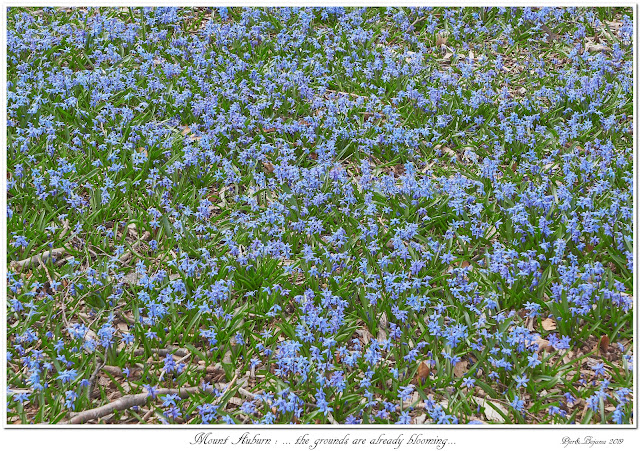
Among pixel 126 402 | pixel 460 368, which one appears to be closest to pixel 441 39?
pixel 460 368

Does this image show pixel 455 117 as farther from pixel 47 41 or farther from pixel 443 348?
pixel 47 41

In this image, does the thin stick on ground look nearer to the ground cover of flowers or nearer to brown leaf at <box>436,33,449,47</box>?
the ground cover of flowers

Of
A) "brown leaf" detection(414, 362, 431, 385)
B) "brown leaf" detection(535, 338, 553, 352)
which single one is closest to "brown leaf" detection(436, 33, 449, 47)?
"brown leaf" detection(535, 338, 553, 352)

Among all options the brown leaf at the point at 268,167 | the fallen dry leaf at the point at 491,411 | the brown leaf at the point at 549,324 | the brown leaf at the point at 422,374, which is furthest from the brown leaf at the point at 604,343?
the brown leaf at the point at 268,167

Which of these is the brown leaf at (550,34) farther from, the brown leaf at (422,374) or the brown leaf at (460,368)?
the brown leaf at (422,374)
